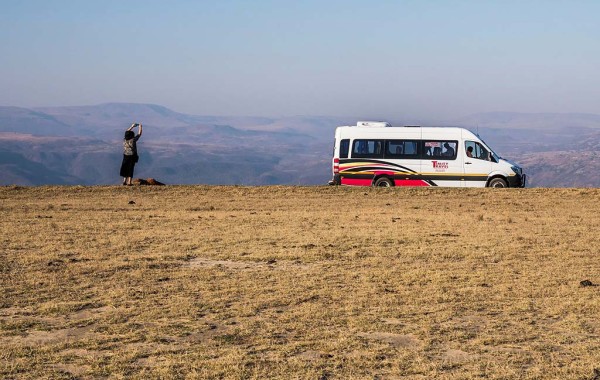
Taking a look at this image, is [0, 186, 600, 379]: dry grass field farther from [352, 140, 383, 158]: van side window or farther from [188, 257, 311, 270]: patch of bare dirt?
[352, 140, 383, 158]: van side window

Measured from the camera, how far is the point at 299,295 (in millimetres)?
12977

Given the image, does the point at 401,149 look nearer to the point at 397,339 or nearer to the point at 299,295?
the point at 299,295

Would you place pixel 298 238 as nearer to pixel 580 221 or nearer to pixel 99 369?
pixel 580 221

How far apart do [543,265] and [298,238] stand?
582 cm

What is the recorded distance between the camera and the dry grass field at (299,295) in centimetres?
941

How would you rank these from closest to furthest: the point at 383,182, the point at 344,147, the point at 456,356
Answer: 1. the point at 456,356
2. the point at 383,182
3. the point at 344,147

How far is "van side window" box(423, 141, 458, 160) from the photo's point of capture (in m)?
36.8

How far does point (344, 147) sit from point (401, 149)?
2.37 meters

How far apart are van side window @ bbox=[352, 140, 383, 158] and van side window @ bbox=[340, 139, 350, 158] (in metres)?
0.26

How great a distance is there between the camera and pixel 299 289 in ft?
44.1

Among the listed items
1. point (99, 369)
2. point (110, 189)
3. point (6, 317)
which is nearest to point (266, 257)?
point (6, 317)

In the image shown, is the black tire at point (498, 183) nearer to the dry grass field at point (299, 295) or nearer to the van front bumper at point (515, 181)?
the van front bumper at point (515, 181)

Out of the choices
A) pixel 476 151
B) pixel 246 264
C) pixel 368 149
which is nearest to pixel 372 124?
pixel 368 149

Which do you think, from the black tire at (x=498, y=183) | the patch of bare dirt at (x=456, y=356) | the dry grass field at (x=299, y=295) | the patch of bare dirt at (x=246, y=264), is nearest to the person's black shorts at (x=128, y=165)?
the dry grass field at (x=299, y=295)
